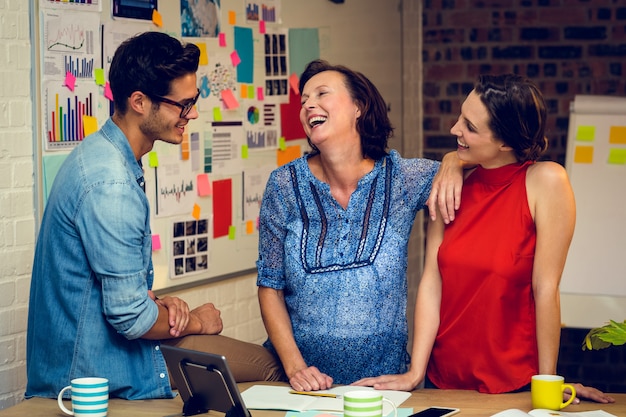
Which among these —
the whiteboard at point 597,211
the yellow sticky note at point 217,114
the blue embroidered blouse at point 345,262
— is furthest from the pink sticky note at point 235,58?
the whiteboard at point 597,211

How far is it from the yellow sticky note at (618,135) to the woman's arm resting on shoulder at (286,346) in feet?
8.11

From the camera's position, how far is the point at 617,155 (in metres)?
4.80

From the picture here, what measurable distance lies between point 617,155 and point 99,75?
2566mm

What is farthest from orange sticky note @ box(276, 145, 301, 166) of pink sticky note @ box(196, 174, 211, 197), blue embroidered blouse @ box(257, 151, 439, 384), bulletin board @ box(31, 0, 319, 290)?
blue embroidered blouse @ box(257, 151, 439, 384)

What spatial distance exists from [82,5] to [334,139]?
112 centimetres

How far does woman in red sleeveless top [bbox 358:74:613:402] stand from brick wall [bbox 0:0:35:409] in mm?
1269

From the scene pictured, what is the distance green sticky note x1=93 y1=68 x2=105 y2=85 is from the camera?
3.52m

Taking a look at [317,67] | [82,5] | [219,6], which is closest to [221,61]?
[219,6]

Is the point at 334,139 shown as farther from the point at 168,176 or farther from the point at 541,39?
the point at 541,39

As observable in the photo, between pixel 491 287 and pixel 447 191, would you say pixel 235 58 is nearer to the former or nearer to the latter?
pixel 447 191

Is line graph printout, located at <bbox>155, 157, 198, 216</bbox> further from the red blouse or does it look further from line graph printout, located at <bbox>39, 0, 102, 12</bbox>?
the red blouse

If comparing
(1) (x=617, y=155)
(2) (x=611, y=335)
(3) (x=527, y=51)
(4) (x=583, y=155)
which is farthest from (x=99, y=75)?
(3) (x=527, y=51)

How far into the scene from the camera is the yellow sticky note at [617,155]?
4797 millimetres

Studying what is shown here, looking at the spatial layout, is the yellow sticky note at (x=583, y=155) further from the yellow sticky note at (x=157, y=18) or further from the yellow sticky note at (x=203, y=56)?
the yellow sticky note at (x=157, y=18)
